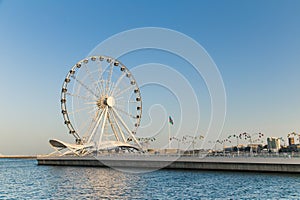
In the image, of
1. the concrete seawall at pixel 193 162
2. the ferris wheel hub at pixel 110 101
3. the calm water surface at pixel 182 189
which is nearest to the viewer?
the calm water surface at pixel 182 189

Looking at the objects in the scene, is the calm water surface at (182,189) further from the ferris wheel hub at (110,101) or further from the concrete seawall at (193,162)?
the ferris wheel hub at (110,101)

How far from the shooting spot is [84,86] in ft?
179

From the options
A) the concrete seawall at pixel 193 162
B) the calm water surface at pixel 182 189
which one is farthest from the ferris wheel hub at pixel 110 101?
the calm water surface at pixel 182 189

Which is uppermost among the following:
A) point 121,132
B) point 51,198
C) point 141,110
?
point 141,110

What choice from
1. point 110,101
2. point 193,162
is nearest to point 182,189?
point 193,162

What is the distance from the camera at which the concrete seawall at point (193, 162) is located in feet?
A: 106

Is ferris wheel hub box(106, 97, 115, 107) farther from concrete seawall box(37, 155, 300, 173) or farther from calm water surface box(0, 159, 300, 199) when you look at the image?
calm water surface box(0, 159, 300, 199)

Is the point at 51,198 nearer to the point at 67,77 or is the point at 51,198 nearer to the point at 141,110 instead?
the point at 67,77

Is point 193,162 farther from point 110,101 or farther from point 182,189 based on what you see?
point 110,101

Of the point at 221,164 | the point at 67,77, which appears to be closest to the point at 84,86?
the point at 67,77

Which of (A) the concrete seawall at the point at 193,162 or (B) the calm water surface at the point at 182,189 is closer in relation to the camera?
(B) the calm water surface at the point at 182,189

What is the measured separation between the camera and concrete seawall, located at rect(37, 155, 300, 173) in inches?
1267

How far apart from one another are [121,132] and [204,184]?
3514cm

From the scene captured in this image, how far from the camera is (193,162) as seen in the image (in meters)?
39.7
